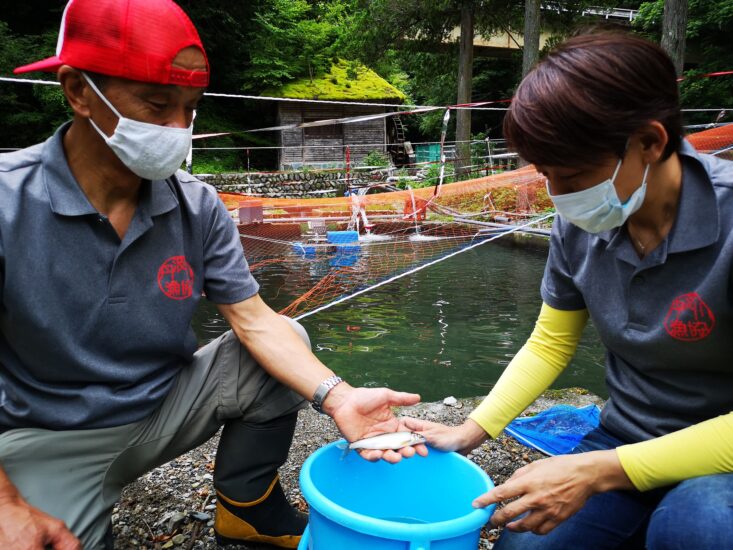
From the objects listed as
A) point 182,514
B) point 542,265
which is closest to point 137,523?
point 182,514

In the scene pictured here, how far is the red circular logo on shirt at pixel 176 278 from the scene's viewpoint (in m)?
1.49

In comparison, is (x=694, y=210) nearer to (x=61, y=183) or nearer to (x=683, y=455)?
(x=683, y=455)

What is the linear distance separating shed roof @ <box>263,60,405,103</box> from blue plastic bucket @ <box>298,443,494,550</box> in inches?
717

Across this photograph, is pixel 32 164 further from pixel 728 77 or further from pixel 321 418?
pixel 728 77

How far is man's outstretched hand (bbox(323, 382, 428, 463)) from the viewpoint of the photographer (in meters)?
1.47

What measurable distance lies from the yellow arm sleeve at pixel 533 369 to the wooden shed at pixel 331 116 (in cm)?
1791

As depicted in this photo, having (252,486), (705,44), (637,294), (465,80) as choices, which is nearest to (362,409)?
(252,486)

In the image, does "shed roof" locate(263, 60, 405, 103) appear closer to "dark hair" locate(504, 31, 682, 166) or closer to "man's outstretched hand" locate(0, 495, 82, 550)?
"dark hair" locate(504, 31, 682, 166)

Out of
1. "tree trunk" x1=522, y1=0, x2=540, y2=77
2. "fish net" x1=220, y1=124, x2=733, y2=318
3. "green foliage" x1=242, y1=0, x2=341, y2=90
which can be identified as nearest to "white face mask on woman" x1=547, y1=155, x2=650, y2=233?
"fish net" x1=220, y1=124, x2=733, y2=318

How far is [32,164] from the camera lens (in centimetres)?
137

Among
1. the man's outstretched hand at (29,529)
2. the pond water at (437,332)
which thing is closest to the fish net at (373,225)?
the pond water at (437,332)

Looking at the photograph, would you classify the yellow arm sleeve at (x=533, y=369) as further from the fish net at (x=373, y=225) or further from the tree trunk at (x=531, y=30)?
the tree trunk at (x=531, y=30)

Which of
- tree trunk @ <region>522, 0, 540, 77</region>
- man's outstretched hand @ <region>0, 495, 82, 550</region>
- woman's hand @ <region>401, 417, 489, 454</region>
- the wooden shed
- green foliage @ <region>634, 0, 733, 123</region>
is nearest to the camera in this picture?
man's outstretched hand @ <region>0, 495, 82, 550</region>

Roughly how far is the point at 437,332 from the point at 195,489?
3108mm
